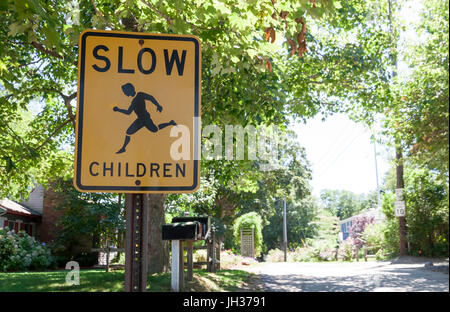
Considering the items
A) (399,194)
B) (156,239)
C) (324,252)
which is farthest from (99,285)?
(324,252)

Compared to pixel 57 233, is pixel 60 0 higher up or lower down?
higher up

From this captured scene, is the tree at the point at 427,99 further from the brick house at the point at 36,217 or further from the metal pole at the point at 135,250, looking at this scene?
the brick house at the point at 36,217

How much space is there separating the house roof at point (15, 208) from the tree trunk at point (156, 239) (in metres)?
10.1

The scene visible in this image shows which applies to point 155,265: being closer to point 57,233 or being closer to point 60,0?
point 60,0

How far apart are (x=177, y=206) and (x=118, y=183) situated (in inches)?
607

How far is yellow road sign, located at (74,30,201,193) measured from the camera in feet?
6.09

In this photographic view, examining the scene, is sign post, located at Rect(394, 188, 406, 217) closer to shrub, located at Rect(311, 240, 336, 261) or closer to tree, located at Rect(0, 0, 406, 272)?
shrub, located at Rect(311, 240, 336, 261)

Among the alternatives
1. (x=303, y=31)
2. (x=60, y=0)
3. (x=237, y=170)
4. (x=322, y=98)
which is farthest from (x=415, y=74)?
(x=303, y=31)

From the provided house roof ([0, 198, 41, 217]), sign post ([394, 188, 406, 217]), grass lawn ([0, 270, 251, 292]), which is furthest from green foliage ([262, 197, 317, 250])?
grass lawn ([0, 270, 251, 292])

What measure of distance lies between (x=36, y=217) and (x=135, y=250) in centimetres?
2173

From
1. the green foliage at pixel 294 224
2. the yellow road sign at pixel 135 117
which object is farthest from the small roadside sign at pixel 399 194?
the green foliage at pixel 294 224

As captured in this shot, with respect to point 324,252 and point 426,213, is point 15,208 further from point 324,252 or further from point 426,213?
point 426,213

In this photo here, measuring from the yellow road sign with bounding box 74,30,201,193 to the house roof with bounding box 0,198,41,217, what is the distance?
735 inches
